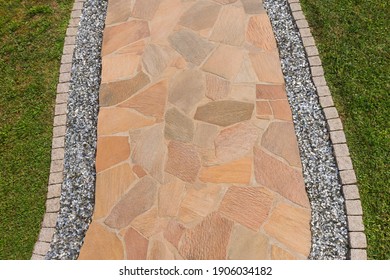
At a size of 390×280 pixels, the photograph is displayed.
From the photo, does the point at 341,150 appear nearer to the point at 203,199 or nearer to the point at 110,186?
the point at 203,199

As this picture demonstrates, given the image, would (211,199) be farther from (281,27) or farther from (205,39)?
(281,27)

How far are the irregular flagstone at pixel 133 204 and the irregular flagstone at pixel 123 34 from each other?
7.96ft

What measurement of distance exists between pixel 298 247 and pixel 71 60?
423cm

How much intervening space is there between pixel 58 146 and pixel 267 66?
3.11 m

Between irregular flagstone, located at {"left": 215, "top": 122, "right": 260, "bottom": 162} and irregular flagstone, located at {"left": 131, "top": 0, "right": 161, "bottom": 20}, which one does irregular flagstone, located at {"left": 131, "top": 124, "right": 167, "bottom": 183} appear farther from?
irregular flagstone, located at {"left": 131, "top": 0, "right": 161, "bottom": 20}

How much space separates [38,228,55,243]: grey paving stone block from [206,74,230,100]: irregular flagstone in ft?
8.69

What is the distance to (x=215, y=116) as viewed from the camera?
17.3 ft

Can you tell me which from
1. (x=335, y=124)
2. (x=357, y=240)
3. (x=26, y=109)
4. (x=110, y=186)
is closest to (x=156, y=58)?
(x=26, y=109)

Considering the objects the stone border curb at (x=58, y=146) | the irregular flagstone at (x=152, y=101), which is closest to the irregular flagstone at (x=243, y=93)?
the irregular flagstone at (x=152, y=101)

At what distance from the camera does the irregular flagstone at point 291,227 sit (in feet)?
14.1

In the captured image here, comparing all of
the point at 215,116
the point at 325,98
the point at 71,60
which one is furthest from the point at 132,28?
the point at 325,98

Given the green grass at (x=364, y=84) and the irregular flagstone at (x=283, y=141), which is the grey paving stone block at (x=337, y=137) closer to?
the green grass at (x=364, y=84)

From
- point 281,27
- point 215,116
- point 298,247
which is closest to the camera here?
point 298,247

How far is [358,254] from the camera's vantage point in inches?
164
